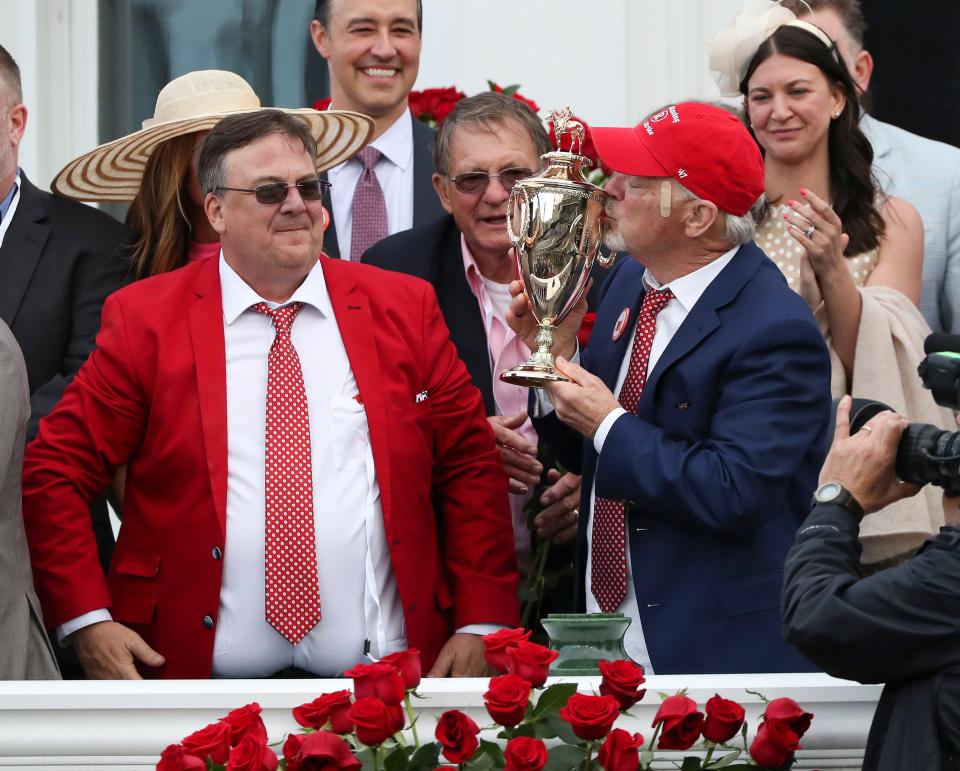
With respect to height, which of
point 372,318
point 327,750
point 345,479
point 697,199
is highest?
point 697,199

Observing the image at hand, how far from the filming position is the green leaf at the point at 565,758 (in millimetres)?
2830

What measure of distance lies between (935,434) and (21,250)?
2.50 meters

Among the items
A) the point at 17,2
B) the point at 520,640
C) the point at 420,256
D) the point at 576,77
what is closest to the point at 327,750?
the point at 520,640

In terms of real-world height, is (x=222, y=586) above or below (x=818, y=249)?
below

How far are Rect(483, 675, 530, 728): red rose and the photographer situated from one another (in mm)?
449

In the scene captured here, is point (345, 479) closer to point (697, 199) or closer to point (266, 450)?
point (266, 450)

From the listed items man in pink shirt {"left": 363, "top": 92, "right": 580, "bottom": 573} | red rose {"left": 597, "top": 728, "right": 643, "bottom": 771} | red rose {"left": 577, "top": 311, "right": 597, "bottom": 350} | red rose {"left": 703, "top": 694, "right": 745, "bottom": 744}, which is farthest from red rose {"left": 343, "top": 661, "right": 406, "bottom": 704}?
red rose {"left": 577, "top": 311, "right": 597, "bottom": 350}

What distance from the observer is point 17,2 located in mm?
6742

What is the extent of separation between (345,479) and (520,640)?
3.36 feet

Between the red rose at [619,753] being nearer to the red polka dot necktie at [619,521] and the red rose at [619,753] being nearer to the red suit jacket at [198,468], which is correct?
the red polka dot necktie at [619,521]

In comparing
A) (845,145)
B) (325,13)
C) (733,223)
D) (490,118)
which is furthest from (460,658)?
(325,13)

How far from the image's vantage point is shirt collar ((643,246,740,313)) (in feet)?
12.5

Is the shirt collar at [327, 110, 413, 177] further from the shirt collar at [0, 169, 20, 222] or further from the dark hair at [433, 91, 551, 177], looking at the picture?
the shirt collar at [0, 169, 20, 222]

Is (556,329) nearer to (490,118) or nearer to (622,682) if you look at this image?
(490,118)
